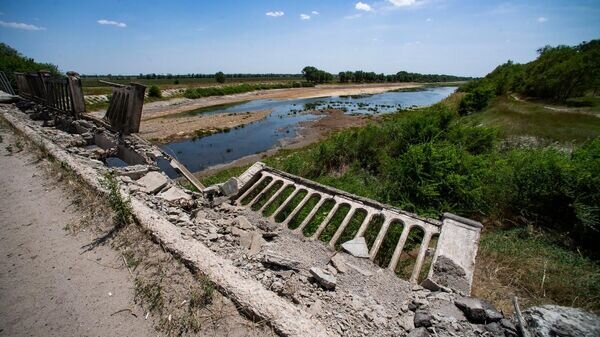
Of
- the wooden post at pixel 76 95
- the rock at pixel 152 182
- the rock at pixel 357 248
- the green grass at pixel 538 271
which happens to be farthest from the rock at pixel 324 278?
the wooden post at pixel 76 95

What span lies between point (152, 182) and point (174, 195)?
0.72 m

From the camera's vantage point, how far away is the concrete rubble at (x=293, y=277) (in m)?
2.73

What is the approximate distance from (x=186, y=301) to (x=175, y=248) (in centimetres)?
84

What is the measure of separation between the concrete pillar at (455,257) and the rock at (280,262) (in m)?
1.81

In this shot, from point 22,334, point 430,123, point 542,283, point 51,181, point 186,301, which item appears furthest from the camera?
point 430,123

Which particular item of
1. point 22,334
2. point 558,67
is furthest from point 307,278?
point 558,67

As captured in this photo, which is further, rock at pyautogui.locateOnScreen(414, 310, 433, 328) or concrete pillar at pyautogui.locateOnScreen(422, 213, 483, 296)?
concrete pillar at pyautogui.locateOnScreen(422, 213, 483, 296)

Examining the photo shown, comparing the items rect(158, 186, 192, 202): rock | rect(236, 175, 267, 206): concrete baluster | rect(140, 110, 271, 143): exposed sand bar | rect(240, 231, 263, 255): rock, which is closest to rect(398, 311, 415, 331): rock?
rect(240, 231, 263, 255): rock

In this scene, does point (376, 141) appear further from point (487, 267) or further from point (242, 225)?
point (242, 225)

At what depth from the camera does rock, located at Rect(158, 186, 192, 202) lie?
17.4 feet

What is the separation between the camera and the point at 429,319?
9.37 feet

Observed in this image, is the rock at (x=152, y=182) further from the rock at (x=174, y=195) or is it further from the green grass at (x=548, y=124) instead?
the green grass at (x=548, y=124)

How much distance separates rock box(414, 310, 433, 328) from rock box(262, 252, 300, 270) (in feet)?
5.24

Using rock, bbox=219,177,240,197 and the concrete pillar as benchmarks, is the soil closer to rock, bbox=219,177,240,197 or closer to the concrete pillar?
rock, bbox=219,177,240,197
